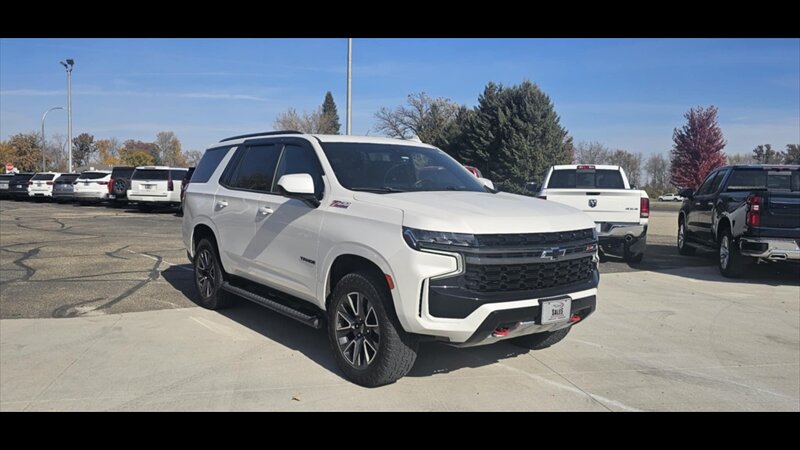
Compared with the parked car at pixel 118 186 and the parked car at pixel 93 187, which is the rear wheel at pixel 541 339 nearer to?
the parked car at pixel 118 186

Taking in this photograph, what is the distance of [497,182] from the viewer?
42781 mm

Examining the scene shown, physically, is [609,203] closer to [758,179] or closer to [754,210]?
[754,210]

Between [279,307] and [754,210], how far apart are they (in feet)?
25.3

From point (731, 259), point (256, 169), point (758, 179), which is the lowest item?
point (731, 259)

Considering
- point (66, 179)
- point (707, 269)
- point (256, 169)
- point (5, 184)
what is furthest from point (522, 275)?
point (5, 184)

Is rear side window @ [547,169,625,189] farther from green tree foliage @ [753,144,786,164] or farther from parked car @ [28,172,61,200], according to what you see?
green tree foliage @ [753,144,786,164]

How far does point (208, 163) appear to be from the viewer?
7160 millimetres

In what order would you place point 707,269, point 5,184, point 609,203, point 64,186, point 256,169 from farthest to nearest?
1. point 5,184
2. point 64,186
3. point 707,269
4. point 609,203
5. point 256,169

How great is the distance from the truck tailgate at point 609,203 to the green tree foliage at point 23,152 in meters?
81.3

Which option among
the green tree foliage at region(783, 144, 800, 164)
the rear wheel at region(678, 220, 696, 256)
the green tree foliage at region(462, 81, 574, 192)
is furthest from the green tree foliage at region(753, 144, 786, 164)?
the rear wheel at region(678, 220, 696, 256)

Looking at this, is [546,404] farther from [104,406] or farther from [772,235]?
[772,235]

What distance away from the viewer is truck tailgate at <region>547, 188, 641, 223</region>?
34.0ft

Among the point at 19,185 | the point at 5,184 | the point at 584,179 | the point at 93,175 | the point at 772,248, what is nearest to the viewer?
the point at 772,248

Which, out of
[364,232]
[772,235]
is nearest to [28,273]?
[364,232]
